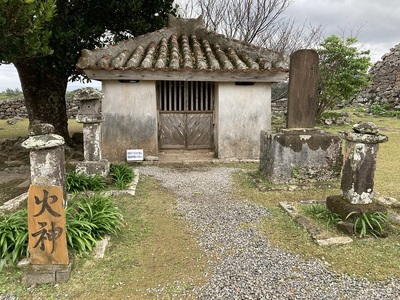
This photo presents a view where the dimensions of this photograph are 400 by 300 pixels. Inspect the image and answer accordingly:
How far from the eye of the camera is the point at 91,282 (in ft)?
9.74

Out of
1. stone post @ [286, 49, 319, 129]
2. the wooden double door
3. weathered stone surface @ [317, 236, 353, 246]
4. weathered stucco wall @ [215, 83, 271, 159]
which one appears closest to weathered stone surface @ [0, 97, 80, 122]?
the wooden double door

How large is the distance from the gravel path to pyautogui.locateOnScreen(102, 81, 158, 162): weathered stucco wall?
352 cm

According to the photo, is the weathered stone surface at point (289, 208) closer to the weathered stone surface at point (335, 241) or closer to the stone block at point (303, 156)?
the weathered stone surface at point (335, 241)

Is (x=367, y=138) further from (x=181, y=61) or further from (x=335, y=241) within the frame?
(x=181, y=61)

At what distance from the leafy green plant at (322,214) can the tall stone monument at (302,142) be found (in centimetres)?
146

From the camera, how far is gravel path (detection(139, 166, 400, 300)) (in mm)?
2795

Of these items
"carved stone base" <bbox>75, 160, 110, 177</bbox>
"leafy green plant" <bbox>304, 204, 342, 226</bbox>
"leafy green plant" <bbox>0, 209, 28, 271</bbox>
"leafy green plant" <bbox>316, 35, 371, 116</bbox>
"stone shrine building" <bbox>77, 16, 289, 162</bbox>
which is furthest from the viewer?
"leafy green plant" <bbox>316, 35, 371, 116</bbox>

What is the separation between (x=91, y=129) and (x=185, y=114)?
356 centimetres

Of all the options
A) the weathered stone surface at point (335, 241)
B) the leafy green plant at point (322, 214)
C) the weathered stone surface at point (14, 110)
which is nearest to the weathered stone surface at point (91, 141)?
the leafy green plant at point (322, 214)

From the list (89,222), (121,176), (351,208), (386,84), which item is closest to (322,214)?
(351,208)

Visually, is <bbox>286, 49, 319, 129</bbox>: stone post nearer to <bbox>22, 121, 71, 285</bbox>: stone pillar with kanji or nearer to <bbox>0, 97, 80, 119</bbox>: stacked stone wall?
<bbox>22, 121, 71, 285</bbox>: stone pillar with kanji

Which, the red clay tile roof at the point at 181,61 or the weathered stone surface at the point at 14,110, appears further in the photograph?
the weathered stone surface at the point at 14,110

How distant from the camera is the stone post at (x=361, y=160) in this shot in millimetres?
4012

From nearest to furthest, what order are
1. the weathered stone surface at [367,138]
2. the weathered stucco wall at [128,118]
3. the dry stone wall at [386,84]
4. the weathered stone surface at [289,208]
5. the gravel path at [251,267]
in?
the gravel path at [251,267] → the weathered stone surface at [367,138] → the weathered stone surface at [289,208] → the weathered stucco wall at [128,118] → the dry stone wall at [386,84]
